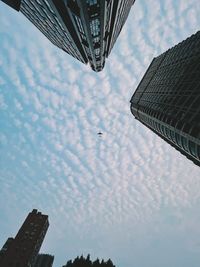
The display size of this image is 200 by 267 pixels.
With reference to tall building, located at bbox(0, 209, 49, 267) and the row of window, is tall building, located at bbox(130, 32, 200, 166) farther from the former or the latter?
tall building, located at bbox(0, 209, 49, 267)

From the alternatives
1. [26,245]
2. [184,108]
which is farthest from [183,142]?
[26,245]

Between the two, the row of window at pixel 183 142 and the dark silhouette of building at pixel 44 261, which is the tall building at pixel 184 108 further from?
the dark silhouette of building at pixel 44 261

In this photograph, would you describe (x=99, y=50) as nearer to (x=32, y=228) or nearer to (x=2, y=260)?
(x=32, y=228)

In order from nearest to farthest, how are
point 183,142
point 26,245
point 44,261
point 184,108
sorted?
point 183,142
point 184,108
point 26,245
point 44,261

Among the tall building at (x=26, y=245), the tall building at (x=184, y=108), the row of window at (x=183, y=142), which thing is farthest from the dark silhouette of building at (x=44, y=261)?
the row of window at (x=183, y=142)

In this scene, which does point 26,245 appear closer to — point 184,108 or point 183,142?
point 183,142

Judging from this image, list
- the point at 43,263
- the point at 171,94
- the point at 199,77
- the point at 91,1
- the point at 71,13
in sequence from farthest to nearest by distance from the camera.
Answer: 1. the point at 43,263
2. the point at 171,94
3. the point at 199,77
4. the point at 71,13
5. the point at 91,1

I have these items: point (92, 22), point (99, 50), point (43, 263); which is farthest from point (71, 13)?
point (43, 263)

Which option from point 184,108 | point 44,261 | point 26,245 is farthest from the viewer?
point 44,261
